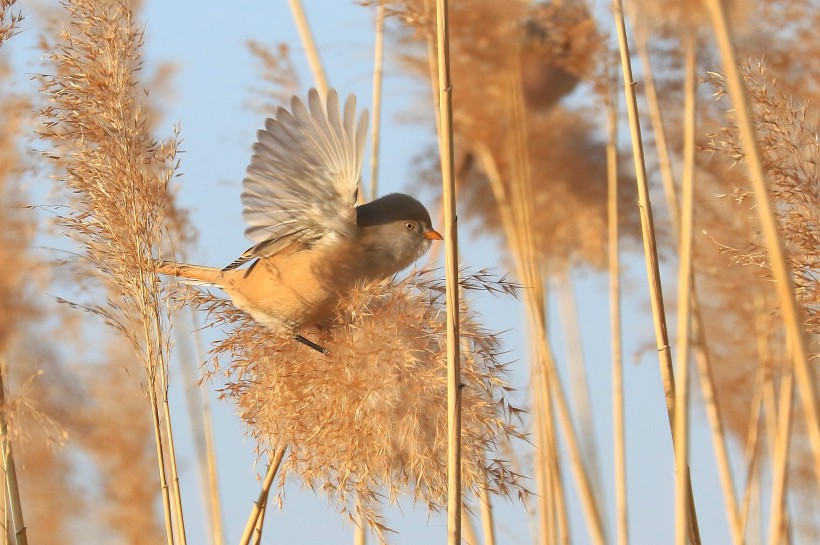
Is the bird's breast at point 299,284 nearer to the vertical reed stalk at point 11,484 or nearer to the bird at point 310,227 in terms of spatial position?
the bird at point 310,227

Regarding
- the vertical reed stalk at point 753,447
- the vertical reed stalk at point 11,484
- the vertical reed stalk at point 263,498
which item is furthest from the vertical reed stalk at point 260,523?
the vertical reed stalk at point 753,447

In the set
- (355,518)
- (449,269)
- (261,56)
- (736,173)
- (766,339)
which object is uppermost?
(261,56)

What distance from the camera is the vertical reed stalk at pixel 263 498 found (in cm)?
165

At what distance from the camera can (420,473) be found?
65.9 inches

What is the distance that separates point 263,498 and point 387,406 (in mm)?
291

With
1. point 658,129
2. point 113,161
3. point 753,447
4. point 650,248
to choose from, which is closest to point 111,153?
point 113,161

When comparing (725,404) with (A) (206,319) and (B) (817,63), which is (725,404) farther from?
(A) (206,319)

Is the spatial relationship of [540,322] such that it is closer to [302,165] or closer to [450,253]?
[302,165]

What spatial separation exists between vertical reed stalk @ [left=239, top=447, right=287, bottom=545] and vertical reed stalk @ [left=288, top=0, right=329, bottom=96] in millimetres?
865

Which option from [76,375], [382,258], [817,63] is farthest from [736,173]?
[76,375]

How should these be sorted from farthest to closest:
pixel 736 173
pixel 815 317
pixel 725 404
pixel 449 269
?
1. pixel 725 404
2. pixel 736 173
3. pixel 815 317
4. pixel 449 269

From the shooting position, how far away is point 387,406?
167cm

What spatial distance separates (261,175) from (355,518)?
2.24 ft

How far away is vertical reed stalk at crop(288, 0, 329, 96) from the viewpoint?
2203 millimetres
